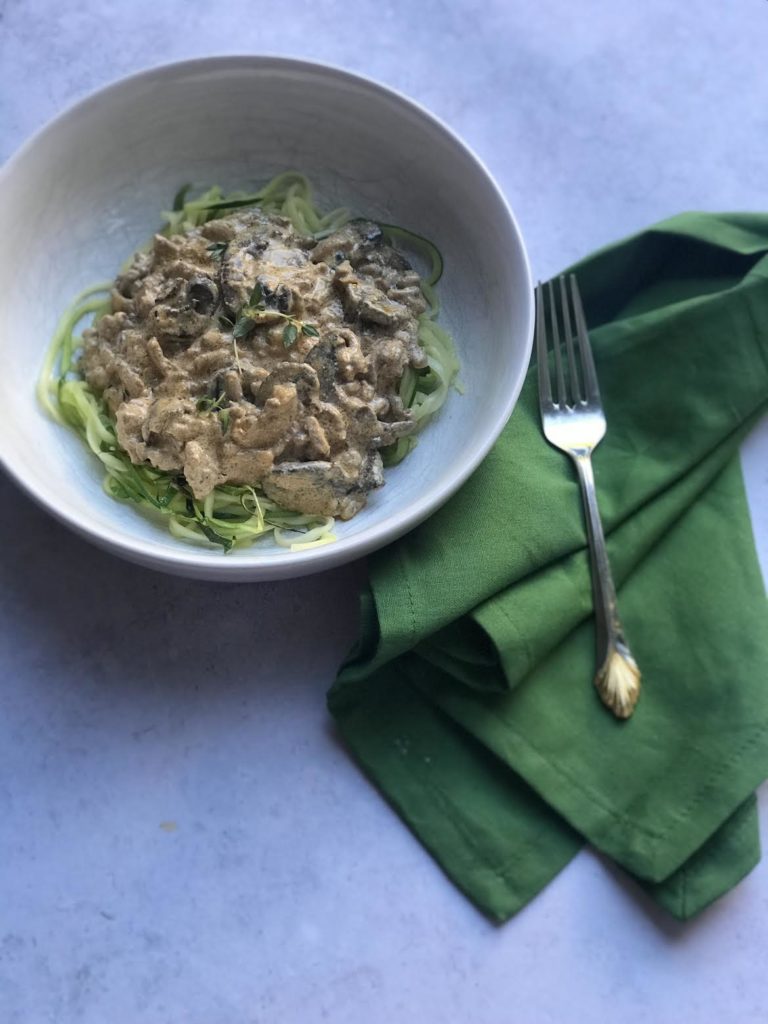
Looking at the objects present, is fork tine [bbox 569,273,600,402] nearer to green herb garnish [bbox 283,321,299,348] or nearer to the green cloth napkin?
the green cloth napkin

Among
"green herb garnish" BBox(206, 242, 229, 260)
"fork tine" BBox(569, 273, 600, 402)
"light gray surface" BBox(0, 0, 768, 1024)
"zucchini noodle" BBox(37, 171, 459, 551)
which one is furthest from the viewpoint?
"fork tine" BBox(569, 273, 600, 402)

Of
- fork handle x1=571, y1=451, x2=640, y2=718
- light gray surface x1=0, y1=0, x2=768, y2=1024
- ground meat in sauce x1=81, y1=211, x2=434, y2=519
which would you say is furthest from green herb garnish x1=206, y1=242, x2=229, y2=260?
fork handle x1=571, y1=451, x2=640, y2=718

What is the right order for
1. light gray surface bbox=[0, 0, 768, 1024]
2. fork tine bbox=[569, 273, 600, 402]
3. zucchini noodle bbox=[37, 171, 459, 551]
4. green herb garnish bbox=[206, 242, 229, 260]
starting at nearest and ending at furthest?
light gray surface bbox=[0, 0, 768, 1024] → zucchini noodle bbox=[37, 171, 459, 551] → green herb garnish bbox=[206, 242, 229, 260] → fork tine bbox=[569, 273, 600, 402]

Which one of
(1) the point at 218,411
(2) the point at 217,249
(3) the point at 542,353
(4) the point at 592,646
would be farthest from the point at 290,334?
(4) the point at 592,646

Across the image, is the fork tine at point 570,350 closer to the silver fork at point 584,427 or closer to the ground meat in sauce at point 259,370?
the silver fork at point 584,427

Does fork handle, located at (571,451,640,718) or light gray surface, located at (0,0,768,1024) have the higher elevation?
fork handle, located at (571,451,640,718)

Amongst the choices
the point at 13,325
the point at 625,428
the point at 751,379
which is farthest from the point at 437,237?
the point at 13,325

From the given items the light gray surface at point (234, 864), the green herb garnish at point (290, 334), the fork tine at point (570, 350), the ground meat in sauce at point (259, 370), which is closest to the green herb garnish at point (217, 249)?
the ground meat in sauce at point (259, 370)

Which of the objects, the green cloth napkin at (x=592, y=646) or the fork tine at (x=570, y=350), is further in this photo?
the fork tine at (x=570, y=350)

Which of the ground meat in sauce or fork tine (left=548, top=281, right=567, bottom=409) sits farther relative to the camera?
fork tine (left=548, top=281, right=567, bottom=409)
